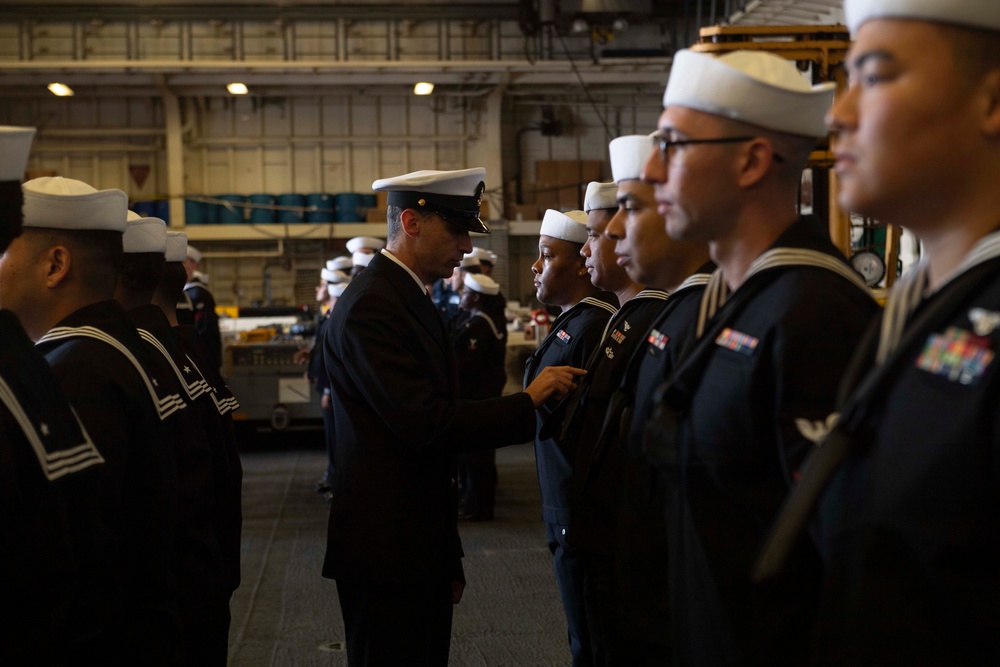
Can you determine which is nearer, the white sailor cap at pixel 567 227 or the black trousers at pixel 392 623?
the black trousers at pixel 392 623

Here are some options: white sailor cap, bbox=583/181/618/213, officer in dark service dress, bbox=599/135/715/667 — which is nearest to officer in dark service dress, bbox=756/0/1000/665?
officer in dark service dress, bbox=599/135/715/667

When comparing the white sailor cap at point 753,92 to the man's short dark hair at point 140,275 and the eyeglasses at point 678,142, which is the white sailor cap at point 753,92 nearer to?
the eyeglasses at point 678,142

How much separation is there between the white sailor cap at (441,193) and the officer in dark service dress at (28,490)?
4.74 ft

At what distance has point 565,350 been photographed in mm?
3455

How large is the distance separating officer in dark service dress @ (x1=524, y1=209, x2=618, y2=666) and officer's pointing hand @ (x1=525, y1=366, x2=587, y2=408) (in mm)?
136

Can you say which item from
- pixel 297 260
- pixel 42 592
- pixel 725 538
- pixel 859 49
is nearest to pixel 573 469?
pixel 725 538

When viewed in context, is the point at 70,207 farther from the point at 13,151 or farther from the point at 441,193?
the point at 441,193

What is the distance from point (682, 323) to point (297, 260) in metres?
14.5

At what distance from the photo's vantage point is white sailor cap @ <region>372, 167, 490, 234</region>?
3.15 meters

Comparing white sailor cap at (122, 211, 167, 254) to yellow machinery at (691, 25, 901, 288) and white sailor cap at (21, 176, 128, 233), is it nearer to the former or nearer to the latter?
white sailor cap at (21, 176, 128, 233)

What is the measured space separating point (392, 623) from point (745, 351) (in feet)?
5.37

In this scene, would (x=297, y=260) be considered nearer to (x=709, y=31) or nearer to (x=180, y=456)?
(x=709, y=31)

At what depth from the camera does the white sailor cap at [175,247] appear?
3.94 meters

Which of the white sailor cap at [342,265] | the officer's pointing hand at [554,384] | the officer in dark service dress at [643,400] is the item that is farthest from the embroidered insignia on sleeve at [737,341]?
the white sailor cap at [342,265]
